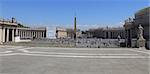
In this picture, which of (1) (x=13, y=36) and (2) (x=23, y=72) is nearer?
(2) (x=23, y=72)

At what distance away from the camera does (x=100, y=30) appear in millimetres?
114438

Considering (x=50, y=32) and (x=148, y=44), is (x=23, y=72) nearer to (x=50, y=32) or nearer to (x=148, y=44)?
(x=148, y=44)

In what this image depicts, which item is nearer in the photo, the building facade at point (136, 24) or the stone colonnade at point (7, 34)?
the building facade at point (136, 24)

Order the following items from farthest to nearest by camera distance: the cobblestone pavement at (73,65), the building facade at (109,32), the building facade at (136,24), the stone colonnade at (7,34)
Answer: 1. the building facade at (109,32)
2. the stone colonnade at (7,34)
3. the building facade at (136,24)
4. the cobblestone pavement at (73,65)

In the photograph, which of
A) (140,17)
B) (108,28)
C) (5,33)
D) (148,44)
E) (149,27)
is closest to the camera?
(148,44)

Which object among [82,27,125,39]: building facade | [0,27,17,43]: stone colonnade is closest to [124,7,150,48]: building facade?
[0,27,17,43]: stone colonnade


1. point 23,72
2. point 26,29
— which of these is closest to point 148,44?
point 23,72

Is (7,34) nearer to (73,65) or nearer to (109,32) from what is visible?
(73,65)

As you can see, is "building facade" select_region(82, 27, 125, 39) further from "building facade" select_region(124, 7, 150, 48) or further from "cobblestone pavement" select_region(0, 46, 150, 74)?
"cobblestone pavement" select_region(0, 46, 150, 74)

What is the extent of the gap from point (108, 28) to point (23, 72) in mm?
101123

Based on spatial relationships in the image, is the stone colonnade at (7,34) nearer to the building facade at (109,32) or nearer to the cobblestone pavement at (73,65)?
the cobblestone pavement at (73,65)

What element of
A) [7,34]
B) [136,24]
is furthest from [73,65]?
[7,34]

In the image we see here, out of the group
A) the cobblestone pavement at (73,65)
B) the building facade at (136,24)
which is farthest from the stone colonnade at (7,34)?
the cobblestone pavement at (73,65)

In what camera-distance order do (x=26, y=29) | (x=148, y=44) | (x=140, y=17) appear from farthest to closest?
(x=26, y=29) → (x=140, y=17) → (x=148, y=44)
